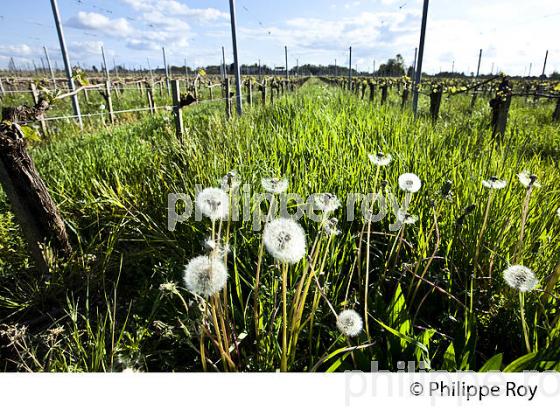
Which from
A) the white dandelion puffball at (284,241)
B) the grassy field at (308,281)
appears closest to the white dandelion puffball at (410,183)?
the grassy field at (308,281)

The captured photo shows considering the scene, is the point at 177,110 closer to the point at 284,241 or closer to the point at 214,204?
the point at 214,204

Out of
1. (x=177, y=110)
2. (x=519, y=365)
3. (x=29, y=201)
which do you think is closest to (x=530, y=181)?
A: (x=519, y=365)

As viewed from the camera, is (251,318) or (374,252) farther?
(374,252)

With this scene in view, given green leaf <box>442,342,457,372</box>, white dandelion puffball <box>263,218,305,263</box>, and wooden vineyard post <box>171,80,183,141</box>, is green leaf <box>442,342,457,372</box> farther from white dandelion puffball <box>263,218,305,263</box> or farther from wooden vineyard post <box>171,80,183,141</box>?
wooden vineyard post <box>171,80,183,141</box>

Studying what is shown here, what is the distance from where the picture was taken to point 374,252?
6.55ft

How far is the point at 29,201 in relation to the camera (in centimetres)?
211

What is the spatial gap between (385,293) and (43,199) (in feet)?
7.60

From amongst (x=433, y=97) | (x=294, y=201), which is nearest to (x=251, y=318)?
(x=294, y=201)

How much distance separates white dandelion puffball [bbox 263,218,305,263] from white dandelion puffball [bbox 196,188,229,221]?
0.18 metres

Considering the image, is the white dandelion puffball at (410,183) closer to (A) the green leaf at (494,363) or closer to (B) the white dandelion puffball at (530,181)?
(B) the white dandelion puffball at (530,181)

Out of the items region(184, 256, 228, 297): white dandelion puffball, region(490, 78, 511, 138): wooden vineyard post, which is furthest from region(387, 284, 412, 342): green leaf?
region(490, 78, 511, 138): wooden vineyard post
